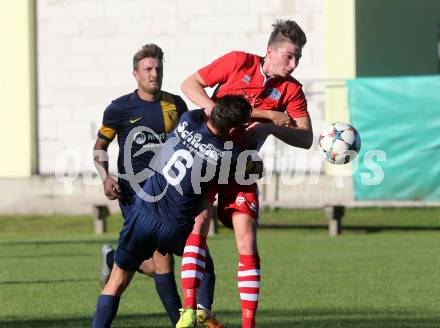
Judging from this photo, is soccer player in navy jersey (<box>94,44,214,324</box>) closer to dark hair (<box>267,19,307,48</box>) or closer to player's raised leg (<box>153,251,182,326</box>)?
player's raised leg (<box>153,251,182,326</box>)

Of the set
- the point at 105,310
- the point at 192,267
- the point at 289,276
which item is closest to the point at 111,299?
the point at 105,310

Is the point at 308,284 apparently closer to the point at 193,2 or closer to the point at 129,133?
the point at 129,133

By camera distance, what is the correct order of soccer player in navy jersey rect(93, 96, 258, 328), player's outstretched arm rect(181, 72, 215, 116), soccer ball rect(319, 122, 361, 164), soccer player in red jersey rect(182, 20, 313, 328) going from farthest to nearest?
soccer ball rect(319, 122, 361, 164)
player's outstretched arm rect(181, 72, 215, 116)
soccer player in red jersey rect(182, 20, 313, 328)
soccer player in navy jersey rect(93, 96, 258, 328)

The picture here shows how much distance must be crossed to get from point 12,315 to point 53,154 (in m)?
14.2

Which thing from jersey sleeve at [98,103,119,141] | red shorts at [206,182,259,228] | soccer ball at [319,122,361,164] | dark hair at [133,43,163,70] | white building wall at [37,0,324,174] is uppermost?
white building wall at [37,0,324,174]

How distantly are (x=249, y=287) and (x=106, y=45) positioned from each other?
53.1 feet

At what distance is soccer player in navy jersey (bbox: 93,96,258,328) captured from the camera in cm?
809

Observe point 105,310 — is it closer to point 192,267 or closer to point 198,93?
point 192,267

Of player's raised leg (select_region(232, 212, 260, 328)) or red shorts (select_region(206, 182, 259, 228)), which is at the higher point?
red shorts (select_region(206, 182, 259, 228))

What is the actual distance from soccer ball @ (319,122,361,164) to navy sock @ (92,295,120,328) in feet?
7.74

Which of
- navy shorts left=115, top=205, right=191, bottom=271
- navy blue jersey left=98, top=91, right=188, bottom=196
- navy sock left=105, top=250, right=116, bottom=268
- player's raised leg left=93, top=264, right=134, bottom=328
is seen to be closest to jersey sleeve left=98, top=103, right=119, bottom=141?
navy blue jersey left=98, top=91, right=188, bottom=196

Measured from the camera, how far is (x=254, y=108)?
8.58m

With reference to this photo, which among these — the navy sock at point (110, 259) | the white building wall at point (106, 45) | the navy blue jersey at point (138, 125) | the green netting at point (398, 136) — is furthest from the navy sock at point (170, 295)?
the white building wall at point (106, 45)

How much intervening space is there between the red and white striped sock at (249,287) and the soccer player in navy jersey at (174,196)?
0.30m
